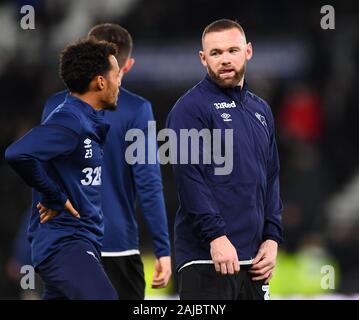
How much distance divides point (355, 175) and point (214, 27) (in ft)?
30.6

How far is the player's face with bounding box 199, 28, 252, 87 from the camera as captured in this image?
19.6 feet

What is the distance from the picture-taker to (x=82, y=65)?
238 inches

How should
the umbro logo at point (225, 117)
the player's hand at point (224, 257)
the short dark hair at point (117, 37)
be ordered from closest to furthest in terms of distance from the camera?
the player's hand at point (224, 257), the umbro logo at point (225, 117), the short dark hair at point (117, 37)

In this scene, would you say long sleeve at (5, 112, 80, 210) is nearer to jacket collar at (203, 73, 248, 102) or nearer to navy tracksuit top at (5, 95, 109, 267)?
navy tracksuit top at (5, 95, 109, 267)

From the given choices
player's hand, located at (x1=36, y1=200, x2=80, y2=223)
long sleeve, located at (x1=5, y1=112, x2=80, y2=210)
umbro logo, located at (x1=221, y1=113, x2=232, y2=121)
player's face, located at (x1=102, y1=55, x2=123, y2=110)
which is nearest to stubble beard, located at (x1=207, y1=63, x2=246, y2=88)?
umbro logo, located at (x1=221, y1=113, x2=232, y2=121)

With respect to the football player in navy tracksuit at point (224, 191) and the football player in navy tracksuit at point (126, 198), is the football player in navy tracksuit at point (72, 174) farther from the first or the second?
the football player in navy tracksuit at point (126, 198)

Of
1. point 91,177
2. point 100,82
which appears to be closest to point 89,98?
point 100,82

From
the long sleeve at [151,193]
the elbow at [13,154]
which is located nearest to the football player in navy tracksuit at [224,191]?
the elbow at [13,154]

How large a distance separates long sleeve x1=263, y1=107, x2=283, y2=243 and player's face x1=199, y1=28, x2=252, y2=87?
0.38 metres

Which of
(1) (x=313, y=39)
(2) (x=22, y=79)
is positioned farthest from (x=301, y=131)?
(2) (x=22, y=79)

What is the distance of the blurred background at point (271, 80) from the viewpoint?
13.1 m

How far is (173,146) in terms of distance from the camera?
5898 millimetres

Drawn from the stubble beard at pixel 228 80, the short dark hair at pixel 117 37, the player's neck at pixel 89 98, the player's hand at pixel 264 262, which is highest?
the short dark hair at pixel 117 37
